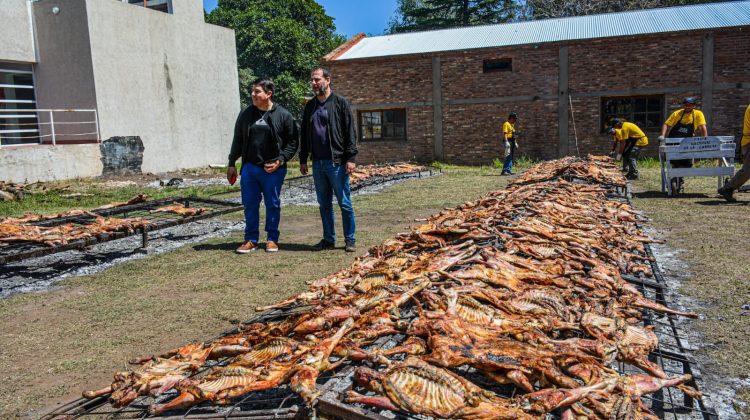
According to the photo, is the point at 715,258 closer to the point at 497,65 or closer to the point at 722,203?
the point at 722,203

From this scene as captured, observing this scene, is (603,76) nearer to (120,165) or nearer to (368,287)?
(120,165)

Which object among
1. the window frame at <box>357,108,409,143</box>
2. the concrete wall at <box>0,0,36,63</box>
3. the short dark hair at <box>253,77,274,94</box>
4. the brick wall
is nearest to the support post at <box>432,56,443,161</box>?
the brick wall

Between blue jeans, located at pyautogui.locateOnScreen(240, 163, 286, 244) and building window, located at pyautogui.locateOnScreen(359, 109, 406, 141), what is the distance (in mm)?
17302

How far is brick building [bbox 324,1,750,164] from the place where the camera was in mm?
19422

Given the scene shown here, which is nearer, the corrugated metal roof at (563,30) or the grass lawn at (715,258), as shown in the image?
the grass lawn at (715,258)

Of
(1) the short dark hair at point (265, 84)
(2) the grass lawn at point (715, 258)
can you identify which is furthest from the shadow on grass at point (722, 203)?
(1) the short dark hair at point (265, 84)

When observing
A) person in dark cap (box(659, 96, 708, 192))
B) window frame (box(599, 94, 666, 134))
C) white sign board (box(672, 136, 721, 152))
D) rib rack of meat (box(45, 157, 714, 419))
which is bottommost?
rib rack of meat (box(45, 157, 714, 419))

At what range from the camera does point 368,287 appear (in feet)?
13.0

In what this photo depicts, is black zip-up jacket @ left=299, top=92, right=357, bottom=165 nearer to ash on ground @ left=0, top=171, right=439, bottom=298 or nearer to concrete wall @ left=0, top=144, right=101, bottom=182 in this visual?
ash on ground @ left=0, top=171, right=439, bottom=298

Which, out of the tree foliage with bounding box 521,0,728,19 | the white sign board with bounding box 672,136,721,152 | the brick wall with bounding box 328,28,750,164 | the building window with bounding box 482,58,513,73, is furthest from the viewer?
the tree foliage with bounding box 521,0,728,19

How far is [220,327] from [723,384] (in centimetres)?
324

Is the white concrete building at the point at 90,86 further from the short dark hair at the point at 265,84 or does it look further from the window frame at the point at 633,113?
the window frame at the point at 633,113

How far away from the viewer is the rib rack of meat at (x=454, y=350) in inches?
92.7

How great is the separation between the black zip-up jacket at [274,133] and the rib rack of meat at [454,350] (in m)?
2.35
